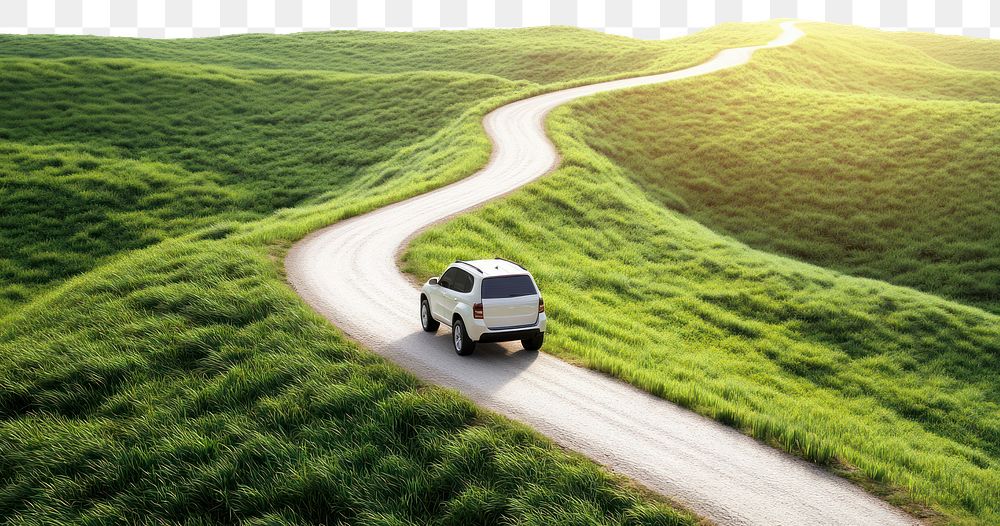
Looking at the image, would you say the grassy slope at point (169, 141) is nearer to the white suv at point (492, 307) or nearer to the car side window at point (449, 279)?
the car side window at point (449, 279)

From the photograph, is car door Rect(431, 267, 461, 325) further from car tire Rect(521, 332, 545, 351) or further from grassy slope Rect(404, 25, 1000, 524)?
grassy slope Rect(404, 25, 1000, 524)

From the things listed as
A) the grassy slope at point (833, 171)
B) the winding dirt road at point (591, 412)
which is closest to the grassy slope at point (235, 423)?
the winding dirt road at point (591, 412)

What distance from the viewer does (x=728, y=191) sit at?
38438 millimetres

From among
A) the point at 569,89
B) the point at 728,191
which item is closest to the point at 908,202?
the point at 728,191

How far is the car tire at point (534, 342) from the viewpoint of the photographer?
49.1 ft

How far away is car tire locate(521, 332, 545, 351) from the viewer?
14974 mm

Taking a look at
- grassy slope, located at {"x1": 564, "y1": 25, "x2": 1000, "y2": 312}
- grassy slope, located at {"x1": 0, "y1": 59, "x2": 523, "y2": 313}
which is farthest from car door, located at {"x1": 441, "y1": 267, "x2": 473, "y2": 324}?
grassy slope, located at {"x1": 564, "y1": 25, "x2": 1000, "y2": 312}

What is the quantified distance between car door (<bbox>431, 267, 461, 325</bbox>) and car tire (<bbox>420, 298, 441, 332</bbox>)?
24 cm

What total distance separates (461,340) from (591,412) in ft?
12.1

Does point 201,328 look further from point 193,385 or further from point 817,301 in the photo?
point 817,301

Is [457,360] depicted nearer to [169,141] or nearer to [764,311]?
[764,311]

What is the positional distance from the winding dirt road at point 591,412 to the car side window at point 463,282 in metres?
1.39

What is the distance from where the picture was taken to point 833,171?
3903 cm

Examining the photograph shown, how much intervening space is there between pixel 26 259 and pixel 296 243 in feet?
43.2
